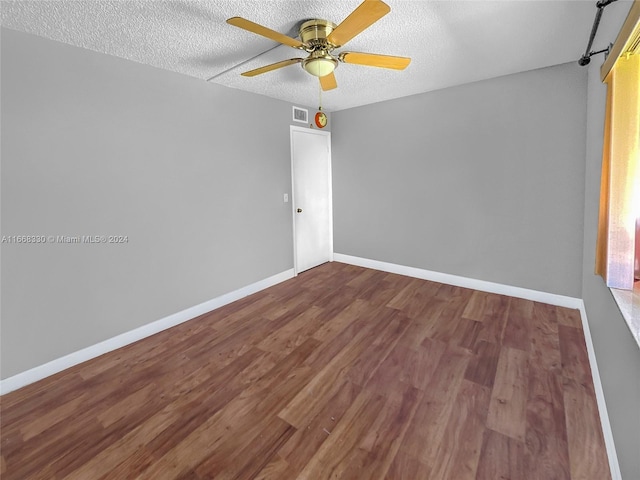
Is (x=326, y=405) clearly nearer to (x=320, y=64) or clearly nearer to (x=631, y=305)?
(x=631, y=305)

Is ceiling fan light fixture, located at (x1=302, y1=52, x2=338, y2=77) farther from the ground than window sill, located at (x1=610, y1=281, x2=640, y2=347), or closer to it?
farther from the ground

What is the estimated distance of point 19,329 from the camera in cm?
198

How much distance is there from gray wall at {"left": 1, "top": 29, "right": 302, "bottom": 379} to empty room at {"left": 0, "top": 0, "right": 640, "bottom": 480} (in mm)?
18

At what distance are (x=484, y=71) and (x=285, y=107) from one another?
233 cm

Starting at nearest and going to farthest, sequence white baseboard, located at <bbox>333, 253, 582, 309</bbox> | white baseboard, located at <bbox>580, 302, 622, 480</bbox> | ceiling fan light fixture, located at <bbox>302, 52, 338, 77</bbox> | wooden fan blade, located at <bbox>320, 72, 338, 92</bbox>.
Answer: white baseboard, located at <bbox>580, 302, 622, 480</bbox>
ceiling fan light fixture, located at <bbox>302, 52, 338, 77</bbox>
wooden fan blade, located at <bbox>320, 72, 338, 92</bbox>
white baseboard, located at <bbox>333, 253, 582, 309</bbox>

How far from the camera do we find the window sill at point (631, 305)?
116cm

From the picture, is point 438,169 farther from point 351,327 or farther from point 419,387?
point 419,387

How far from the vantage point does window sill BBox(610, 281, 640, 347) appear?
116 centimetres

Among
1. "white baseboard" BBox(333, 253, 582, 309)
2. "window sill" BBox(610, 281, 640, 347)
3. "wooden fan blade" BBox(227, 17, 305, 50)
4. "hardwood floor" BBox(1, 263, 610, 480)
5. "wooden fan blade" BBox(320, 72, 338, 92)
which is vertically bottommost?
"hardwood floor" BBox(1, 263, 610, 480)

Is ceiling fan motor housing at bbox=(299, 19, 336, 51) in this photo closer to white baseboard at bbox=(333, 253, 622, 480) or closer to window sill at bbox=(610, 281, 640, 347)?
window sill at bbox=(610, 281, 640, 347)

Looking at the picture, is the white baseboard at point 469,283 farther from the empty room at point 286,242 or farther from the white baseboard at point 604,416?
the white baseboard at point 604,416

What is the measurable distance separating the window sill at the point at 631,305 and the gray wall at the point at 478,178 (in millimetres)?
1657

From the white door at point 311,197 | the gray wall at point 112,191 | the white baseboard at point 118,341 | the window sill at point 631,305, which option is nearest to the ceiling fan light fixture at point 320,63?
the gray wall at point 112,191

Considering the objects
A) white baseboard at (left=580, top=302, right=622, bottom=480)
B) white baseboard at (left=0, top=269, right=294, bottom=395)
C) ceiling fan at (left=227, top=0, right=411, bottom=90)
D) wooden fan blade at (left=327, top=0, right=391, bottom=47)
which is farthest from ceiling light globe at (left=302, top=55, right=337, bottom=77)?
white baseboard at (left=580, top=302, right=622, bottom=480)
